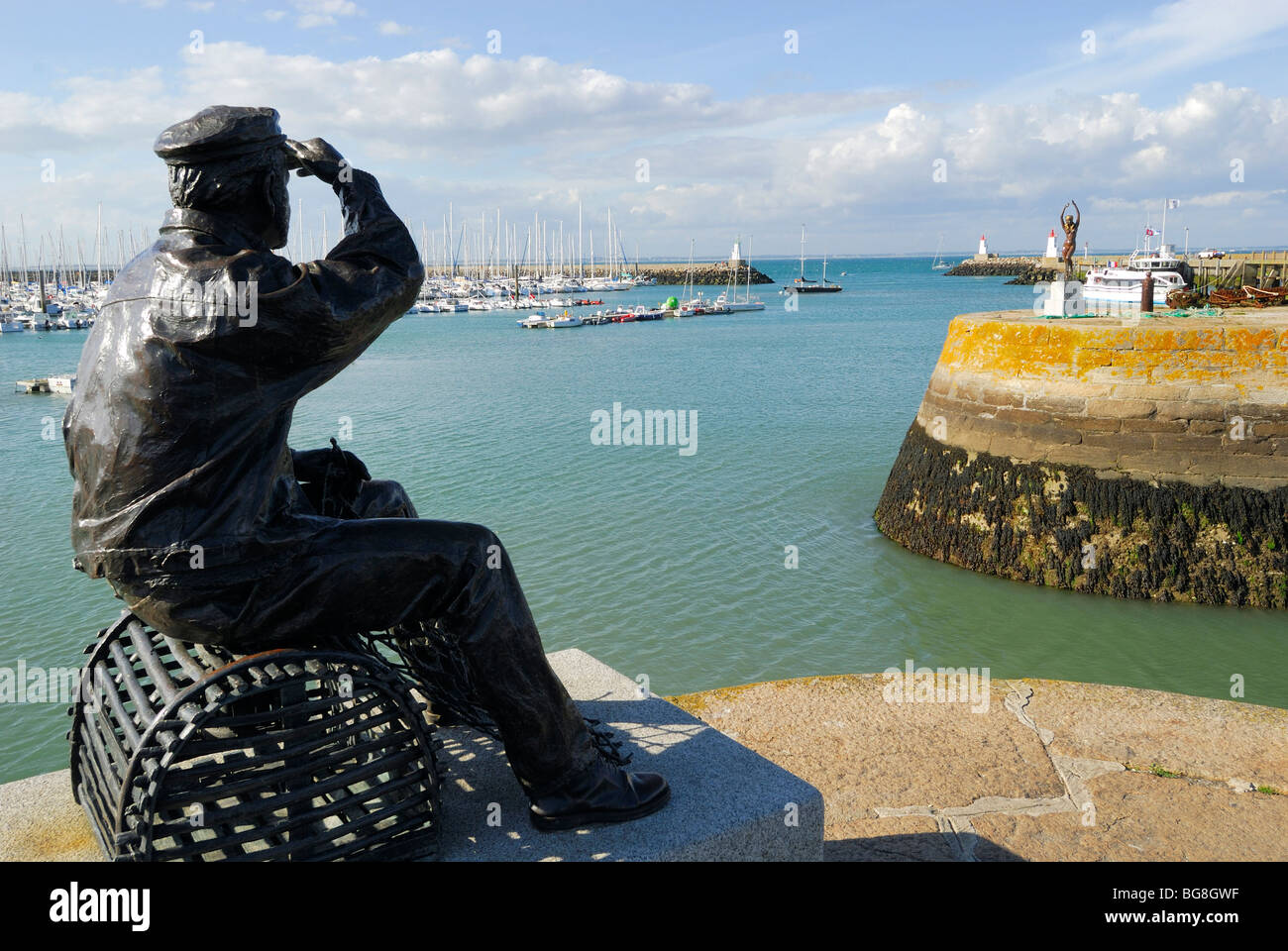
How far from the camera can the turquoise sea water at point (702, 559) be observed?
1088 cm

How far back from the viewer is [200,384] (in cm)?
318

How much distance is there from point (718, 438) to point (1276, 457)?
13.9m

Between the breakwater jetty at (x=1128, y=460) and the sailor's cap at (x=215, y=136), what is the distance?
11856mm

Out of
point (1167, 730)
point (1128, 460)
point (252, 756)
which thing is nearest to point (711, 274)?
point (1128, 460)

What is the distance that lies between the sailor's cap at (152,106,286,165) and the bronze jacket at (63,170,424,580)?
19 cm

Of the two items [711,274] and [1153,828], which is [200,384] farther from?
[711,274]

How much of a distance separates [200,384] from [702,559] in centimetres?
1148

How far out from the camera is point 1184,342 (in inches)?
487

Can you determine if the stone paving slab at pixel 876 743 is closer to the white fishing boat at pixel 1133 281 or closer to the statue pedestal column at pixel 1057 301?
the statue pedestal column at pixel 1057 301

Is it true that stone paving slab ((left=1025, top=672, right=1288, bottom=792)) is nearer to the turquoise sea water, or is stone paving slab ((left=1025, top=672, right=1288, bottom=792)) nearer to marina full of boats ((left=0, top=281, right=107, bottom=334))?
the turquoise sea water

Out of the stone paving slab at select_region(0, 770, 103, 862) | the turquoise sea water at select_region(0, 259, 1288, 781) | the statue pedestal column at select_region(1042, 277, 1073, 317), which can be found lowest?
the turquoise sea water at select_region(0, 259, 1288, 781)

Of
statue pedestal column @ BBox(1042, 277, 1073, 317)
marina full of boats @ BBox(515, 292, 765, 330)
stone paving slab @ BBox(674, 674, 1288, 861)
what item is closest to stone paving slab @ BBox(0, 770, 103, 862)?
stone paving slab @ BBox(674, 674, 1288, 861)

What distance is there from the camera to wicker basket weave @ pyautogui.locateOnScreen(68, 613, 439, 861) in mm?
3219
